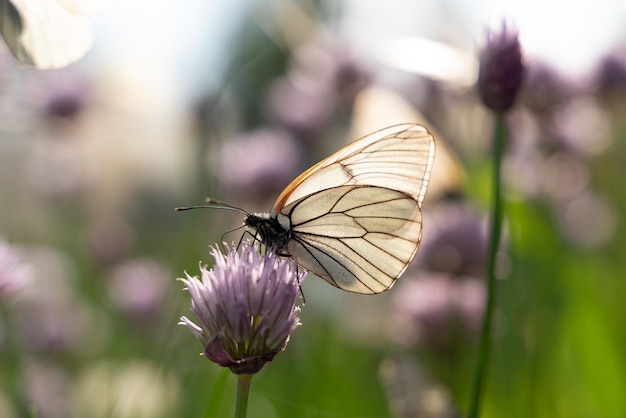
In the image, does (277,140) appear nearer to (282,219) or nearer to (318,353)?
(318,353)

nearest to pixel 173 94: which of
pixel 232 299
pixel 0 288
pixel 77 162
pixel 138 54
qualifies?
pixel 138 54

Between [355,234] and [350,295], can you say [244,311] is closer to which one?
[355,234]

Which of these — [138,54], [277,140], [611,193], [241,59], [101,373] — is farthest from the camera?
[138,54]

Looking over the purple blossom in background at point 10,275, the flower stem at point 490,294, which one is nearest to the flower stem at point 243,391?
the flower stem at point 490,294

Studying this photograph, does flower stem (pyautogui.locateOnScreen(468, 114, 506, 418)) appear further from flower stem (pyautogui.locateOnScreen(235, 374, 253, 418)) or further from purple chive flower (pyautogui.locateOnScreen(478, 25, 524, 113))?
flower stem (pyautogui.locateOnScreen(235, 374, 253, 418))

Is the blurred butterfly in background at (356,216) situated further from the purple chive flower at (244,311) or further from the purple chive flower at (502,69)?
the purple chive flower at (244,311)

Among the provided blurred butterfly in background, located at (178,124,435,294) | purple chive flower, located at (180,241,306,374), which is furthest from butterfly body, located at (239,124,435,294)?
purple chive flower, located at (180,241,306,374)

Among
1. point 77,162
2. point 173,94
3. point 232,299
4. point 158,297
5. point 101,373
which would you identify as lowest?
point 101,373

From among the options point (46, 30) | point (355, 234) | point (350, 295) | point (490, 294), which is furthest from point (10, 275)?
point (350, 295)
